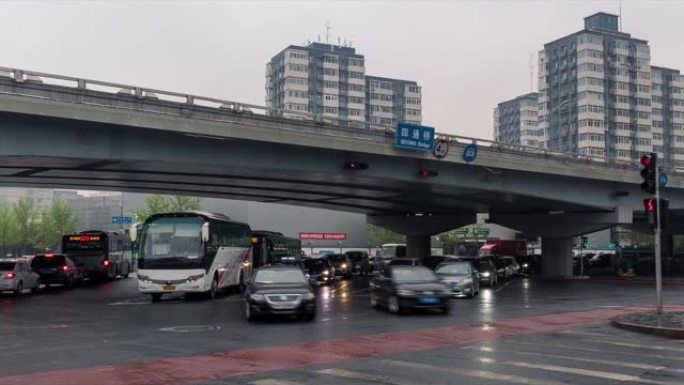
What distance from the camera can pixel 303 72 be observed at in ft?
461

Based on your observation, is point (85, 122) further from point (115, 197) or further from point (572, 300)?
point (115, 197)

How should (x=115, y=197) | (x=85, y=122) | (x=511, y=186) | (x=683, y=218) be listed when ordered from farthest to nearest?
(x=115, y=197)
(x=683, y=218)
(x=511, y=186)
(x=85, y=122)

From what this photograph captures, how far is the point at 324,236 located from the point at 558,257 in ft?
148

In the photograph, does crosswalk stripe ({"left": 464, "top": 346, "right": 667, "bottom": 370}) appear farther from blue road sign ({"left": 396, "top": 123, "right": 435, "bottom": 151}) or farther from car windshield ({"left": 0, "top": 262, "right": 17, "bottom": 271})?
car windshield ({"left": 0, "top": 262, "right": 17, "bottom": 271})

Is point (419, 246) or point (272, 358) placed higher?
point (419, 246)

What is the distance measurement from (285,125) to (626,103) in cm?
12637

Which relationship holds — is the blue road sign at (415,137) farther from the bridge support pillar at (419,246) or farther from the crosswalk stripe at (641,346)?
the bridge support pillar at (419,246)

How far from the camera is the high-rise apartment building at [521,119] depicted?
183 metres

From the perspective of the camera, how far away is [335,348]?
1366 cm

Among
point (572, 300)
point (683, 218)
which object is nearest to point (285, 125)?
point (572, 300)

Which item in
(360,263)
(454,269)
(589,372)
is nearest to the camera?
(589,372)

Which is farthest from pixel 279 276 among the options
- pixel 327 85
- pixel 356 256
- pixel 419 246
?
pixel 327 85

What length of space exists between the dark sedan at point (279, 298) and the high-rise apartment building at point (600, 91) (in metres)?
120

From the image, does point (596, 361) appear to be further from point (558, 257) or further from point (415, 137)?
point (558, 257)
